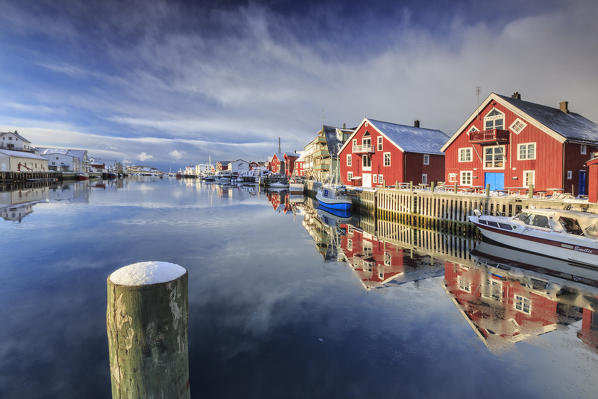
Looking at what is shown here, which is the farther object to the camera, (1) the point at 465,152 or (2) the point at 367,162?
(2) the point at 367,162

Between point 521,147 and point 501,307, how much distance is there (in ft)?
68.7

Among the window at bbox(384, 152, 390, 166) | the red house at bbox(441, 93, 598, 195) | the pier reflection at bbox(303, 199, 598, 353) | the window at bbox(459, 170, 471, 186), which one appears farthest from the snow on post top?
the window at bbox(384, 152, 390, 166)

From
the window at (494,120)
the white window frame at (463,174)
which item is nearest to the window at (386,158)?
the white window frame at (463,174)

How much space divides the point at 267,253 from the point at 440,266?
875 cm

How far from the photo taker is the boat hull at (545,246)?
13.7 metres

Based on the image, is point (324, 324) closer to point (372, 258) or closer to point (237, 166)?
point (372, 258)

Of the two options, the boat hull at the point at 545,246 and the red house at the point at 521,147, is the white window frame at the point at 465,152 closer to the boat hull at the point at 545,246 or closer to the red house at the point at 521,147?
the red house at the point at 521,147

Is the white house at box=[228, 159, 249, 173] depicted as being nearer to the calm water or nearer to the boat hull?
the calm water

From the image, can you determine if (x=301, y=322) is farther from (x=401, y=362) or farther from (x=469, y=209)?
(x=469, y=209)

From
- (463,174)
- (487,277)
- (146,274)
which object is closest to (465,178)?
(463,174)

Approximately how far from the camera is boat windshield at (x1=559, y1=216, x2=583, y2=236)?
47.6 ft

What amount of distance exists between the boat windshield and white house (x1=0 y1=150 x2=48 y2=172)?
99.2 metres

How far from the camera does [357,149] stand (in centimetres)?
4216

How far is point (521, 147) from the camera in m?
25.2
